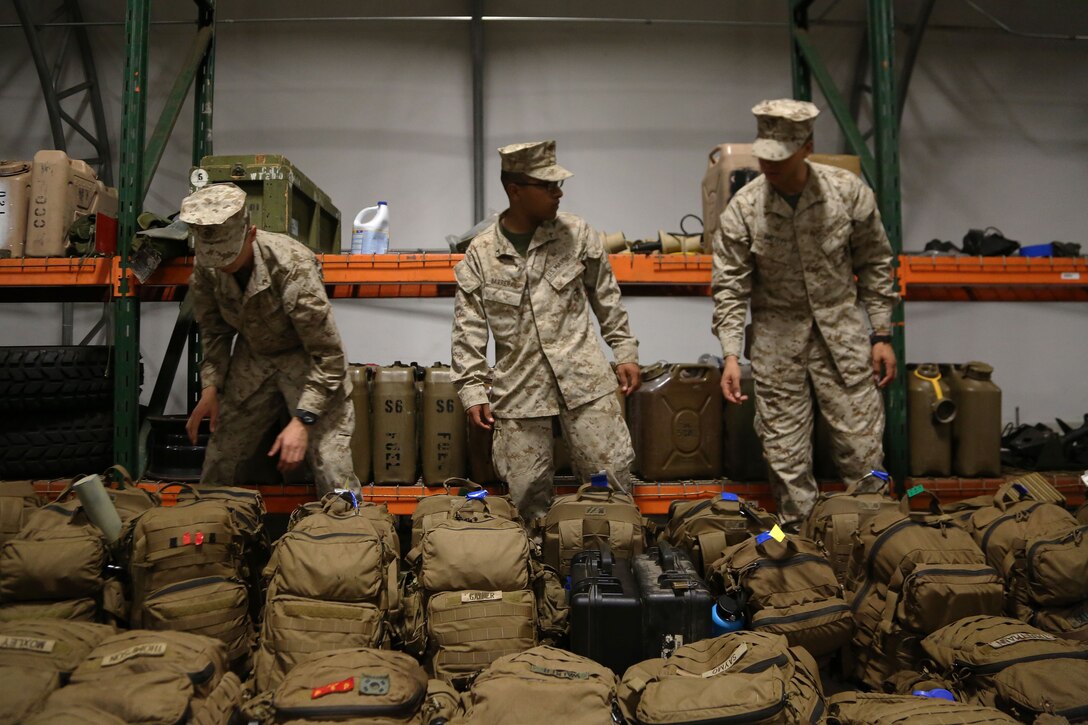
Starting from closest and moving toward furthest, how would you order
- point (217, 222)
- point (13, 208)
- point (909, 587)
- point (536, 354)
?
1. point (909, 587)
2. point (217, 222)
3. point (536, 354)
4. point (13, 208)

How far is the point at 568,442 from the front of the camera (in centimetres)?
356

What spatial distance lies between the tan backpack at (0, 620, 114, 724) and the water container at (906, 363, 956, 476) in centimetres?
414

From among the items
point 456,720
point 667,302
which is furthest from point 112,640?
point 667,302

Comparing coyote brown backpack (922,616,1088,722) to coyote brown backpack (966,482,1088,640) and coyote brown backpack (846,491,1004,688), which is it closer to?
coyote brown backpack (846,491,1004,688)

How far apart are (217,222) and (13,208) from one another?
2189 mm

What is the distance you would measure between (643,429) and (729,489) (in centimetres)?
60

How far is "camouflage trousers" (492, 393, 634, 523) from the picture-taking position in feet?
11.4

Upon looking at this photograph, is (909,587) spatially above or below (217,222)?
below

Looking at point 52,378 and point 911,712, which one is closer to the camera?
point 911,712

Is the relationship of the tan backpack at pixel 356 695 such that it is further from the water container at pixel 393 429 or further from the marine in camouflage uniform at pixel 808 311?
the marine in camouflage uniform at pixel 808 311

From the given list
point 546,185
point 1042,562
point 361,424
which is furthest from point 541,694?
point 361,424

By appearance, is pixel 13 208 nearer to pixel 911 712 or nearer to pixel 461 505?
pixel 461 505

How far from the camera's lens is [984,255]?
15.2 ft

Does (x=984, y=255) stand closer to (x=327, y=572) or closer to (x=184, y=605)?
(x=327, y=572)
